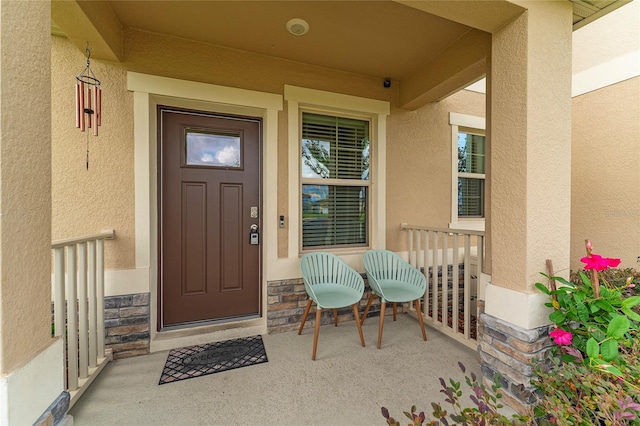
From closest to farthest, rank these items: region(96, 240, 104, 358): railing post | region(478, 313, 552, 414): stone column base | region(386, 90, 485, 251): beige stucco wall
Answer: region(478, 313, 552, 414): stone column base → region(96, 240, 104, 358): railing post → region(386, 90, 485, 251): beige stucco wall

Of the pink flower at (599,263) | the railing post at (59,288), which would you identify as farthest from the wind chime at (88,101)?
the pink flower at (599,263)

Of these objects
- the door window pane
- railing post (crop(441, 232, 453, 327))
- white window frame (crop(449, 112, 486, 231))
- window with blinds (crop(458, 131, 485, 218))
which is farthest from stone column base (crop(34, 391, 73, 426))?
window with blinds (crop(458, 131, 485, 218))

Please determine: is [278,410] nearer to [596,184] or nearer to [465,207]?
[465,207]

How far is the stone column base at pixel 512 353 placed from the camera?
1.51 meters

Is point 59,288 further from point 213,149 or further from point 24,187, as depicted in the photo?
point 213,149

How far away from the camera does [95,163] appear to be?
211 centimetres

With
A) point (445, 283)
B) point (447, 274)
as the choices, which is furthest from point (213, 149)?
point (447, 274)

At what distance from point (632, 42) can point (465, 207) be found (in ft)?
7.11

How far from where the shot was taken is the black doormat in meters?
1.99

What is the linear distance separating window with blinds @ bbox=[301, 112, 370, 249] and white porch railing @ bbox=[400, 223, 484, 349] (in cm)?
60

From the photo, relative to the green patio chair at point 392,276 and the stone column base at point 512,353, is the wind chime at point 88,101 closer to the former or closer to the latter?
the green patio chair at point 392,276

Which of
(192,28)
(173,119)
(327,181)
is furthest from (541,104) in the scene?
(173,119)

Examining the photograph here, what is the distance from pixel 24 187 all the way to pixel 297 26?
6.85ft

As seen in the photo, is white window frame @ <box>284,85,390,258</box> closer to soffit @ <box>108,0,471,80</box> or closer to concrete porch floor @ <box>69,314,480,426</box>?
soffit @ <box>108,0,471,80</box>
